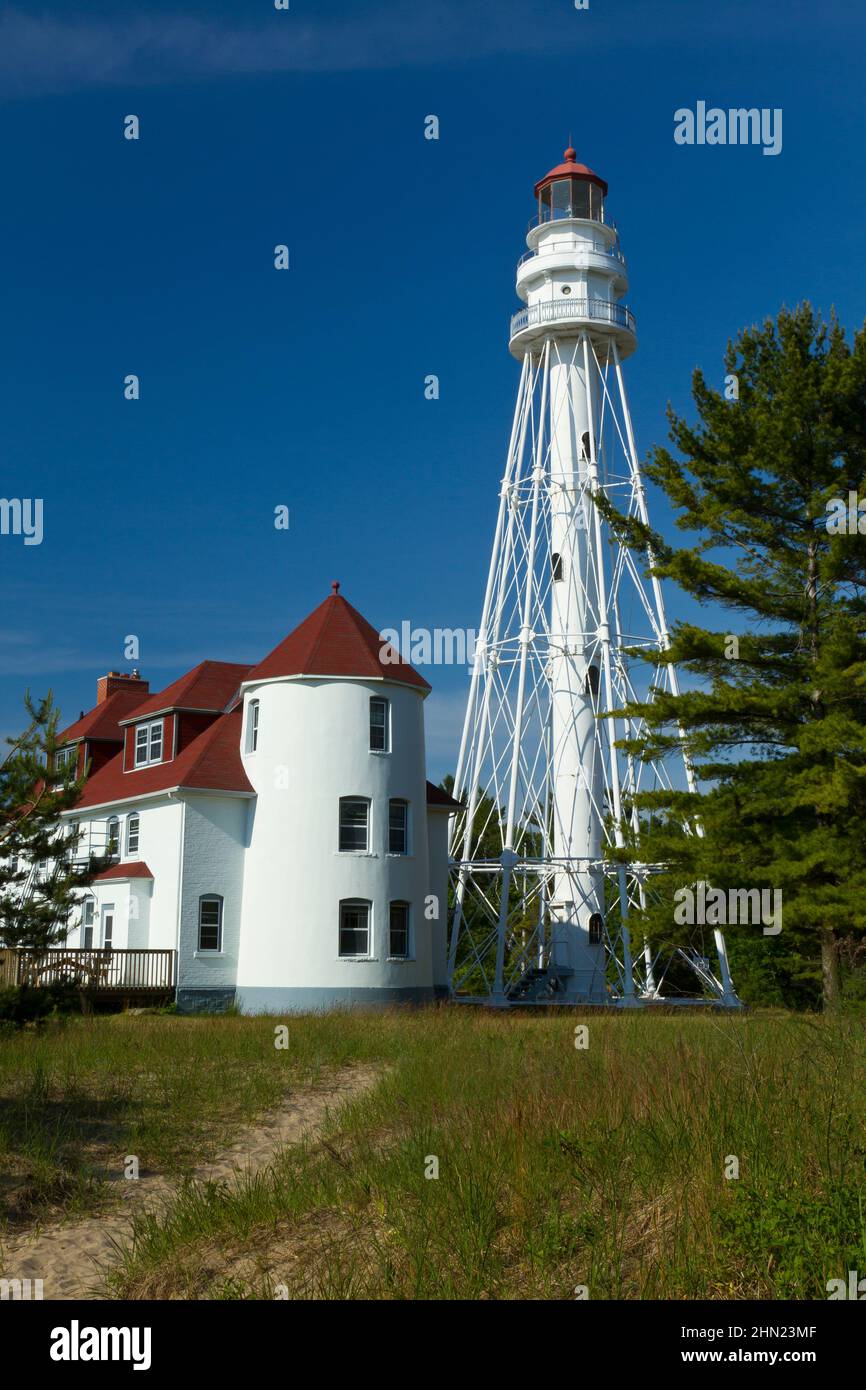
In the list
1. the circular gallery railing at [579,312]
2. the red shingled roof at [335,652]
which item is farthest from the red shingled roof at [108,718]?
the circular gallery railing at [579,312]

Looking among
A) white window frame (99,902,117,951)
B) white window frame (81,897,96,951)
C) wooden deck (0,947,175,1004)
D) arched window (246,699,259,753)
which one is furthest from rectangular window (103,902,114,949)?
arched window (246,699,259,753)

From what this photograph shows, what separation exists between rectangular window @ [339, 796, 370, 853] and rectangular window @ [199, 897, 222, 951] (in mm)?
4272

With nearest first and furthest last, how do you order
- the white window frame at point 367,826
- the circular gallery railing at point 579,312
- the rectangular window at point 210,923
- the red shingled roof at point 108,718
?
the white window frame at point 367,826 → the rectangular window at point 210,923 → the circular gallery railing at point 579,312 → the red shingled roof at point 108,718

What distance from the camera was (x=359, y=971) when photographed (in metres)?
34.4

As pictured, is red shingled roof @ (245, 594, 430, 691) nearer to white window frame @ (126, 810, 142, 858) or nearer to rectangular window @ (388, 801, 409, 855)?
rectangular window @ (388, 801, 409, 855)

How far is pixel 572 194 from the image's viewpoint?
142 ft

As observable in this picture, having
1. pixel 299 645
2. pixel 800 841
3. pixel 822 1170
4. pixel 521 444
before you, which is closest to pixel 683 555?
pixel 800 841

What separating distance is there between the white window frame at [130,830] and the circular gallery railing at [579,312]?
811 inches

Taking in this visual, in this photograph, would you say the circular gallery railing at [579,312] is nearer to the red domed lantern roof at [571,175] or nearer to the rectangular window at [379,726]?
the red domed lantern roof at [571,175]

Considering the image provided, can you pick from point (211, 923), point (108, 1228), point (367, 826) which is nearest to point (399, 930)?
point (367, 826)

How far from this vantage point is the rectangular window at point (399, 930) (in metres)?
35.6

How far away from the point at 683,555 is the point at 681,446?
3800mm

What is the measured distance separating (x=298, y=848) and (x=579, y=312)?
2000cm

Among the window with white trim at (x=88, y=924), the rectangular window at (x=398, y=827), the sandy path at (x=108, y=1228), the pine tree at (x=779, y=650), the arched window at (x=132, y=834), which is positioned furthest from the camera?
the window with white trim at (x=88, y=924)
